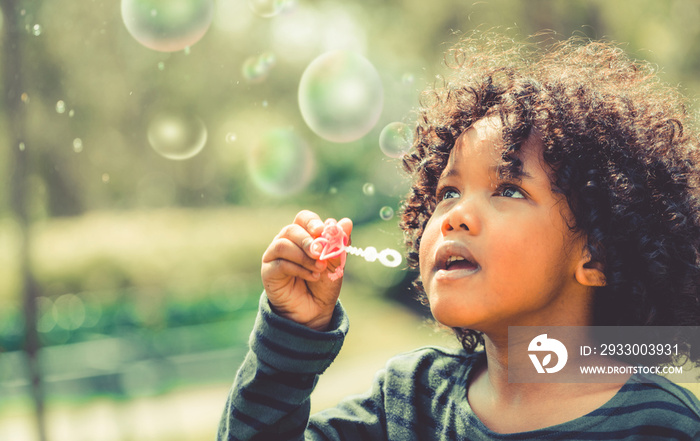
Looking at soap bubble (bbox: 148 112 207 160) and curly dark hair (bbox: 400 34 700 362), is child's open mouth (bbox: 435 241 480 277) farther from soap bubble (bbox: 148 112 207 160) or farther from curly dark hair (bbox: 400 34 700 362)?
soap bubble (bbox: 148 112 207 160)

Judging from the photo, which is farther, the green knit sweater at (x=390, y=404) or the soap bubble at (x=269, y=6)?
the soap bubble at (x=269, y=6)

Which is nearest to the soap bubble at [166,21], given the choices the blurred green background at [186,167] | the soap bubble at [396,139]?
the blurred green background at [186,167]

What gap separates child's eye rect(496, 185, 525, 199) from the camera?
1127 millimetres

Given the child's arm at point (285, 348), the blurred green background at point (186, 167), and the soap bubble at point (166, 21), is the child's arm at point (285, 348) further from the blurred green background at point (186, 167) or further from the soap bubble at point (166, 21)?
the soap bubble at point (166, 21)

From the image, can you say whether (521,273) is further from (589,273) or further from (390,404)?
(390,404)

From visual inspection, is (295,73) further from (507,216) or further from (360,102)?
(507,216)

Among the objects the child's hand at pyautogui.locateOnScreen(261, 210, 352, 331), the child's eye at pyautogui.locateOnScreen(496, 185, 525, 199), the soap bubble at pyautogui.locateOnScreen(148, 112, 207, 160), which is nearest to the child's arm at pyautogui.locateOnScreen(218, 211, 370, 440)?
the child's hand at pyautogui.locateOnScreen(261, 210, 352, 331)

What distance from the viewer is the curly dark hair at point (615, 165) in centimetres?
116

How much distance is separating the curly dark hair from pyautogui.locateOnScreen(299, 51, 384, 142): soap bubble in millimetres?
1259

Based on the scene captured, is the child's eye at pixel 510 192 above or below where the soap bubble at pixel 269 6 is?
below

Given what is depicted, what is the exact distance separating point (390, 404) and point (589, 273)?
1.47 ft

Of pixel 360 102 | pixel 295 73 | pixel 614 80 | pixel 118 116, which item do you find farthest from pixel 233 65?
pixel 614 80

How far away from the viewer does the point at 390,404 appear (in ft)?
4.17

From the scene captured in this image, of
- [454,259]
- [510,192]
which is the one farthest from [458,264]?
[510,192]
